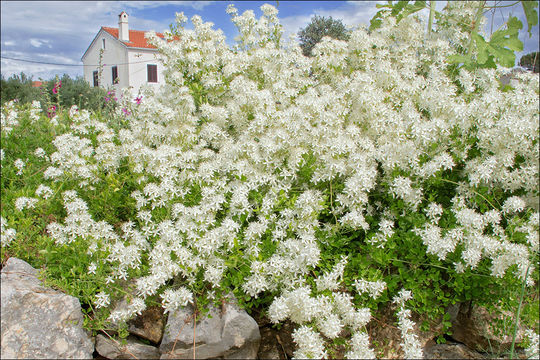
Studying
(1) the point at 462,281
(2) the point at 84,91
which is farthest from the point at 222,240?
(2) the point at 84,91

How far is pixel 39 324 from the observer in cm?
273

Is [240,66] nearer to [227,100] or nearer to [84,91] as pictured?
[227,100]

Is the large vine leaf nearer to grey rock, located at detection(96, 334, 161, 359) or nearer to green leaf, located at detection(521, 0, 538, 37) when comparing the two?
green leaf, located at detection(521, 0, 538, 37)

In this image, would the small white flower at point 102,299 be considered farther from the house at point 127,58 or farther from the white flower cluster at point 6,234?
the house at point 127,58

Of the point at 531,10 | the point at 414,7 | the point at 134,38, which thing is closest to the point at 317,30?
the point at 414,7

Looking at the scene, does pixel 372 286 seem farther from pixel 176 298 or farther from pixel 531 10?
pixel 531 10

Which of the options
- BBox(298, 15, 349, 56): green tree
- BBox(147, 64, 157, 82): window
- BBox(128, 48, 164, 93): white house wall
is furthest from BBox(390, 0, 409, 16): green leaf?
BBox(147, 64, 157, 82): window

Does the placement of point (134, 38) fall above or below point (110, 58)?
above

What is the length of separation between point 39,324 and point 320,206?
2.33 meters

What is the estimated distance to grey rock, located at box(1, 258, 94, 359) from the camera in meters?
2.64

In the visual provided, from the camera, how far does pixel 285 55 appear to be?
5008 mm

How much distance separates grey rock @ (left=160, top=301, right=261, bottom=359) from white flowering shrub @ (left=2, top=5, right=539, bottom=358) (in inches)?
5.6

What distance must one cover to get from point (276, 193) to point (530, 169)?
218cm

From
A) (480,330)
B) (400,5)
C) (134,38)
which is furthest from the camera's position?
(134,38)
